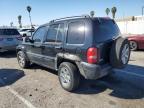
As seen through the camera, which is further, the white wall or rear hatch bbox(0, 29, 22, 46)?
the white wall

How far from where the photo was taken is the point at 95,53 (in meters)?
4.47

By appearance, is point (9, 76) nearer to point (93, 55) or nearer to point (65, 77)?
point (65, 77)

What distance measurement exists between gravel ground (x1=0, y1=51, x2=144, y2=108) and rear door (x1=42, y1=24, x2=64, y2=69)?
74cm

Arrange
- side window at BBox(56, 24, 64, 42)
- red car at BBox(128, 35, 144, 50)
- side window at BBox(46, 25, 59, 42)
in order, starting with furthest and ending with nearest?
red car at BBox(128, 35, 144, 50) < side window at BBox(46, 25, 59, 42) < side window at BBox(56, 24, 64, 42)

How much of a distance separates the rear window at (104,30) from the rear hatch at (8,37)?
7672 mm

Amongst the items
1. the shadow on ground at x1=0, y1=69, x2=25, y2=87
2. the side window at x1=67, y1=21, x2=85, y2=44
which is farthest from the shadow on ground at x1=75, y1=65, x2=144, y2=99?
the shadow on ground at x1=0, y1=69, x2=25, y2=87

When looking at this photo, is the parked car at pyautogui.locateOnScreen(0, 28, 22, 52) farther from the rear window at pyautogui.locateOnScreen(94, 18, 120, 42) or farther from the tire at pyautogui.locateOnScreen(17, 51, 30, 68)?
the rear window at pyautogui.locateOnScreen(94, 18, 120, 42)

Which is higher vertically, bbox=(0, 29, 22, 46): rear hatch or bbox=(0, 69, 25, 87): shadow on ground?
bbox=(0, 29, 22, 46): rear hatch

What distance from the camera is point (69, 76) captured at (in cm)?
509

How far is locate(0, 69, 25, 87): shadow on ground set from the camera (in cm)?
631

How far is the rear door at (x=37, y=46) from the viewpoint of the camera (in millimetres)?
6402

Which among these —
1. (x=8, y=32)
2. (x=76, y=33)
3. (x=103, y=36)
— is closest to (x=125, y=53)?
(x=103, y=36)

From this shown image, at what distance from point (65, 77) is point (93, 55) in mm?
1210

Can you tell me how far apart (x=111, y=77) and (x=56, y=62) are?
1988 millimetres
